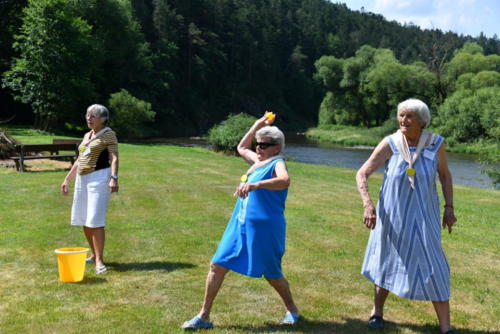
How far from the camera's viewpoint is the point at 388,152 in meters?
4.66

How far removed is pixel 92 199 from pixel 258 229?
111 inches

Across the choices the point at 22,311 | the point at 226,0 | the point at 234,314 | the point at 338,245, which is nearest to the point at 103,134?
the point at 22,311

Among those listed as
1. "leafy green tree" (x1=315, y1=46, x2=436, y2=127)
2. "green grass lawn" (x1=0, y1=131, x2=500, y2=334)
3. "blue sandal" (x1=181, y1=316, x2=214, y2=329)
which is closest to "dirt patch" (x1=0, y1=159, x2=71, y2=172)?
"green grass lawn" (x1=0, y1=131, x2=500, y2=334)

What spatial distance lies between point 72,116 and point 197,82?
42288 mm

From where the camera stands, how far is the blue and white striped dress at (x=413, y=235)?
443 cm

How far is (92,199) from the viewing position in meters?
6.45

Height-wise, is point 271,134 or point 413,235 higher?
point 271,134

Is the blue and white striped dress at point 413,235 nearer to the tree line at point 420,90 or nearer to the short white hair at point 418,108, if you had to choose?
the short white hair at point 418,108

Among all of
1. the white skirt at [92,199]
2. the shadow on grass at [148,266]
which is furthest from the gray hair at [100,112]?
the shadow on grass at [148,266]

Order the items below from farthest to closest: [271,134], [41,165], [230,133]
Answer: [230,133] < [41,165] < [271,134]

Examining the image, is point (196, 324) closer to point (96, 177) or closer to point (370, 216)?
point (370, 216)

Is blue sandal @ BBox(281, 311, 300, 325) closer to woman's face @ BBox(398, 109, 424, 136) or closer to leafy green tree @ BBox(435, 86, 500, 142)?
woman's face @ BBox(398, 109, 424, 136)

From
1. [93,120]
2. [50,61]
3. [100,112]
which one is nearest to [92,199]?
[93,120]

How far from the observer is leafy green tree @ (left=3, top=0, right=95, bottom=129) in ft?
147
